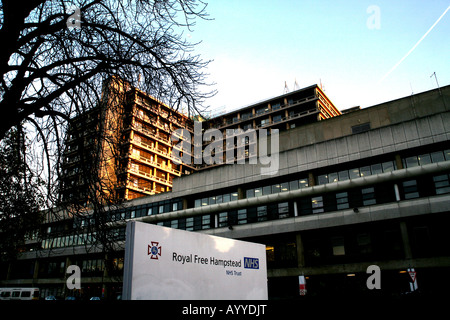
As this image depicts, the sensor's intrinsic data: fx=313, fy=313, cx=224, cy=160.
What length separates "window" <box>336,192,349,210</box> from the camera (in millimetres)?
31047

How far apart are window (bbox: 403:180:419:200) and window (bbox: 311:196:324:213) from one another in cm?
766

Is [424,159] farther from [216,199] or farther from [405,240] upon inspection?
[216,199]

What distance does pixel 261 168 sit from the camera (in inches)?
1420

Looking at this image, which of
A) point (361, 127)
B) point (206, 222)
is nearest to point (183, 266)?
point (206, 222)

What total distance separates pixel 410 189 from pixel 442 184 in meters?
2.48

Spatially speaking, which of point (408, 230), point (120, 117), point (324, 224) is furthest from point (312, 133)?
point (120, 117)

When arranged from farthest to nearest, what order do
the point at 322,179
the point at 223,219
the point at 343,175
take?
the point at 223,219 → the point at 322,179 → the point at 343,175

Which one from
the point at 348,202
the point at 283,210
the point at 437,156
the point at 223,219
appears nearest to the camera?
the point at 437,156

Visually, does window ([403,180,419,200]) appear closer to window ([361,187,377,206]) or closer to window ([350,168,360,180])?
window ([361,187,377,206])

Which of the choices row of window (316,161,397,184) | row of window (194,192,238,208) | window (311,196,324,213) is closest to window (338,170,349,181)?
row of window (316,161,397,184)

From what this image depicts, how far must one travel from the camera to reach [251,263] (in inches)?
422

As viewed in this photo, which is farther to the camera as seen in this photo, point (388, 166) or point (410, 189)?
point (388, 166)
